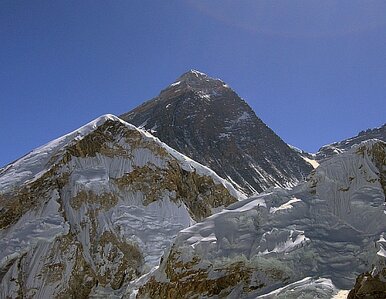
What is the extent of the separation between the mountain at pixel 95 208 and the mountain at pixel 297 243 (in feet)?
21.8

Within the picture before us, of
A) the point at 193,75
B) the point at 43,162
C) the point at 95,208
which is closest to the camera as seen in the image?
the point at 95,208

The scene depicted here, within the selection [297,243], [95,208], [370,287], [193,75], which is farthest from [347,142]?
[370,287]

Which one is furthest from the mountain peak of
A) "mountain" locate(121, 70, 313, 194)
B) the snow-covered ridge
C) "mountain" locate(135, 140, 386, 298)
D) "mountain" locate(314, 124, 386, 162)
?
"mountain" locate(135, 140, 386, 298)

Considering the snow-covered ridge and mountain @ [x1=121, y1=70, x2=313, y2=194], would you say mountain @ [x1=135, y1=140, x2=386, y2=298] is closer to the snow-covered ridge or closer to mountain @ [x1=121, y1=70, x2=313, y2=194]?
the snow-covered ridge

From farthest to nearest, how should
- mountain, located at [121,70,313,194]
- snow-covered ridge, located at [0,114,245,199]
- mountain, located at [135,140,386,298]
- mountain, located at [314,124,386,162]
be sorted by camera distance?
mountain, located at [314,124,386,162] < mountain, located at [121,70,313,194] < snow-covered ridge, located at [0,114,245,199] < mountain, located at [135,140,386,298]

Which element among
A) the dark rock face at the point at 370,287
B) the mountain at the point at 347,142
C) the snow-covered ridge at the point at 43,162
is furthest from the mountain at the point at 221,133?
the dark rock face at the point at 370,287

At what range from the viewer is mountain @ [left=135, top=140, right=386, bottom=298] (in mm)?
8617

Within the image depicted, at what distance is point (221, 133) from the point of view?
68.1 m

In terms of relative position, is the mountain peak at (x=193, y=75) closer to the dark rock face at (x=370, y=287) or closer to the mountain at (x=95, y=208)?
the mountain at (x=95, y=208)

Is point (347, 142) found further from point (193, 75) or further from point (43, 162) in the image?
point (43, 162)

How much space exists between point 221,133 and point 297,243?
58.8 meters

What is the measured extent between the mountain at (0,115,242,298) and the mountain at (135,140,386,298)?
6650 millimetres

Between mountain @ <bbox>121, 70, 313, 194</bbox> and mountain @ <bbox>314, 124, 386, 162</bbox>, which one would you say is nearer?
mountain @ <bbox>121, 70, 313, 194</bbox>

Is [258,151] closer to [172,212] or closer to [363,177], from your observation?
[172,212]
